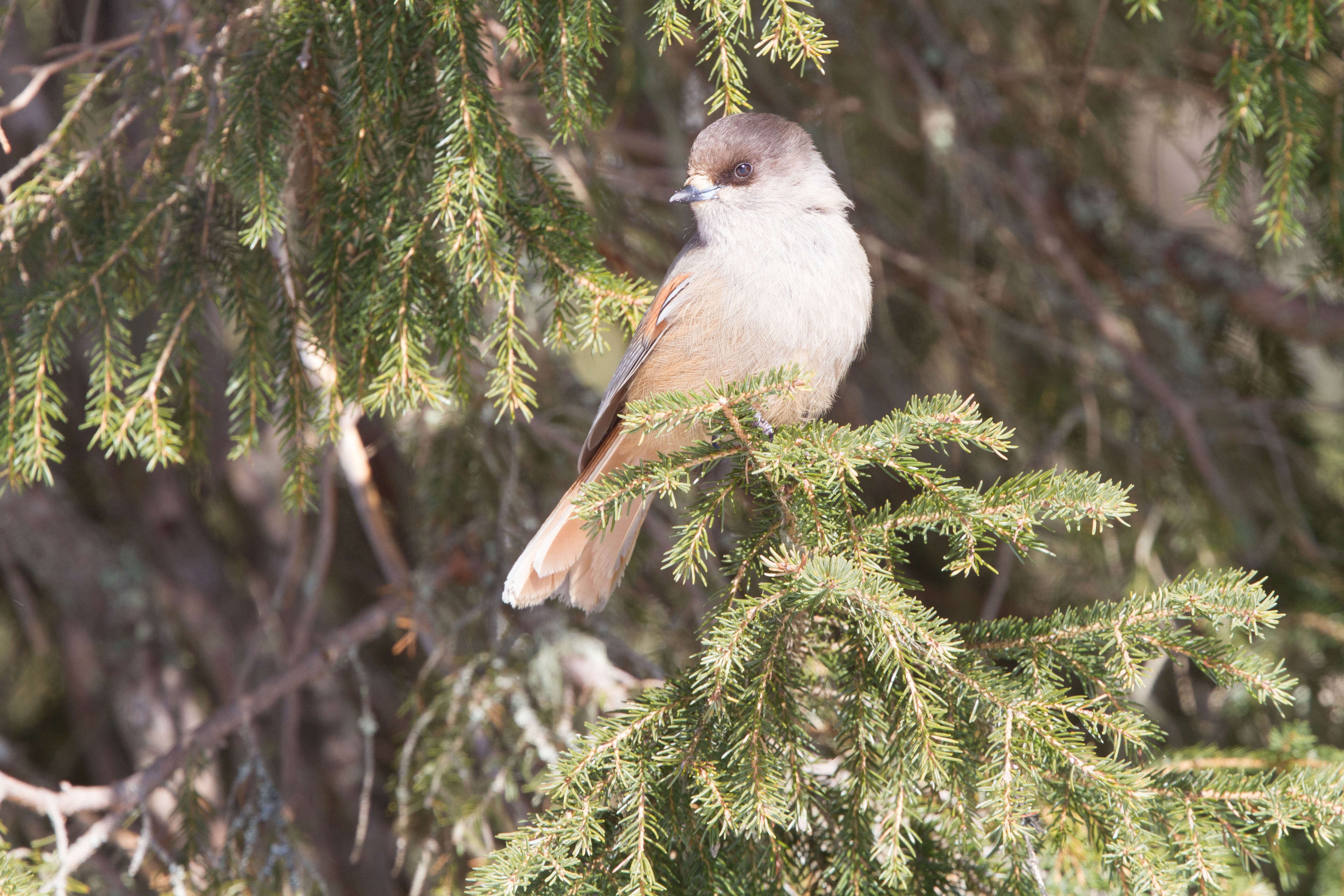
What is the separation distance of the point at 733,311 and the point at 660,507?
3.97 ft

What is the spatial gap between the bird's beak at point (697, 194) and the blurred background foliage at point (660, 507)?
0.27 metres

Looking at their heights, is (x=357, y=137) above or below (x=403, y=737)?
above

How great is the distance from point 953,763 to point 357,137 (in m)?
1.69

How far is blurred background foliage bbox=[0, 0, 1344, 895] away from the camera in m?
2.83

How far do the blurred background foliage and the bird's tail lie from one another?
257 millimetres

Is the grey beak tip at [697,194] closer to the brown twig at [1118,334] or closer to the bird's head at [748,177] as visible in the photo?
the bird's head at [748,177]

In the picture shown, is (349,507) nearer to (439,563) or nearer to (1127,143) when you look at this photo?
(439,563)

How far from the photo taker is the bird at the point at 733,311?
8.04 feet

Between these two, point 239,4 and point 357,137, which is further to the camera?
point 239,4

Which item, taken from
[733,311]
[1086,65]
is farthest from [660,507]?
[1086,65]

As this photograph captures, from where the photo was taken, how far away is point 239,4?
7.75 feet

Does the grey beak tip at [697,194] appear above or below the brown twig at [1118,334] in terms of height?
above

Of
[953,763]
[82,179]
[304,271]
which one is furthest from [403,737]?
[953,763]

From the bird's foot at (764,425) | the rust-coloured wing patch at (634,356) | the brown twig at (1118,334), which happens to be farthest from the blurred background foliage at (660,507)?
the bird's foot at (764,425)
